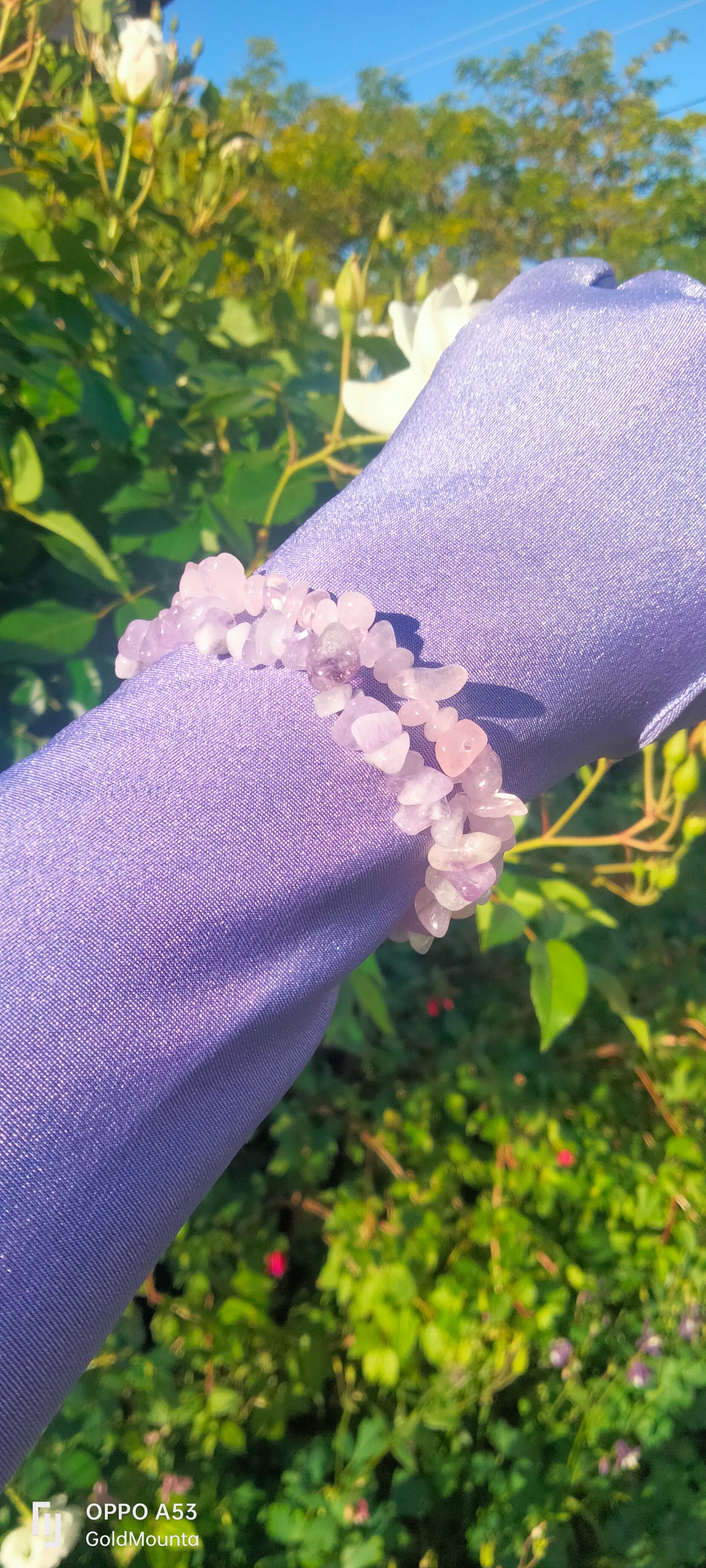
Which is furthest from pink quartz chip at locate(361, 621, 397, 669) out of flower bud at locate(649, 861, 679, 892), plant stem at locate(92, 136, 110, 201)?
plant stem at locate(92, 136, 110, 201)

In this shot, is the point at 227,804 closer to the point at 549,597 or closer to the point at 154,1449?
the point at 549,597

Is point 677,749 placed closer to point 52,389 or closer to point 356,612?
point 356,612

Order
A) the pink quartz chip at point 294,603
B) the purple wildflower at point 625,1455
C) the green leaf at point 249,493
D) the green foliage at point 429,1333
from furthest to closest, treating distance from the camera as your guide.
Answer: the purple wildflower at point 625,1455, the green foliage at point 429,1333, the green leaf at point 249,493, the pink quartz chip at point 294,603

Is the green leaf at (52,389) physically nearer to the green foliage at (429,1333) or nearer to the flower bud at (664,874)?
the green foliage at (429,1333)

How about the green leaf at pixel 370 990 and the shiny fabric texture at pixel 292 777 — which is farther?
the green leaf at pixel 370 990

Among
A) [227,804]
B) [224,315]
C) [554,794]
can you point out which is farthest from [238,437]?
[554,794]

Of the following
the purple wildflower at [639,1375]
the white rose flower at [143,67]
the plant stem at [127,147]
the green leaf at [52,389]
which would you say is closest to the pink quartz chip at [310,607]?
the green leaf at [52,389]

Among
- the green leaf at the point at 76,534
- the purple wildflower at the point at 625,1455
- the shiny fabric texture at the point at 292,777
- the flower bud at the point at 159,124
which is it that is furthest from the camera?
the purple wildflower at the point at 625,1455
